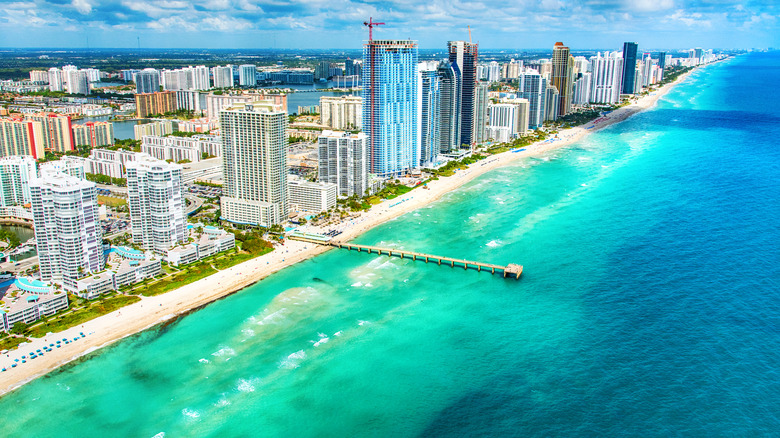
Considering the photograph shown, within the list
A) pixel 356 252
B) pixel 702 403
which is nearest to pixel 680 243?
pixel 702 403

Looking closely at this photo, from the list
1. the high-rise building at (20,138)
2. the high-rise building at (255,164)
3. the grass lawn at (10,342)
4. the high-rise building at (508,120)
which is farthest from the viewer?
the high-rise building at (508,120)

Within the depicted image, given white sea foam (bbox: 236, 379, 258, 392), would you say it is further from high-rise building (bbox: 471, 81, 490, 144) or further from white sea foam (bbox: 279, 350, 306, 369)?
high-rise building (bbox: 471, 81, 490, 144)

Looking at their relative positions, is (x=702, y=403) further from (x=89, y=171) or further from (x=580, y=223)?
(x=89, y=171)

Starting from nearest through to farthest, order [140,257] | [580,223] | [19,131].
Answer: [140,257] < [580,223] < [19,131]

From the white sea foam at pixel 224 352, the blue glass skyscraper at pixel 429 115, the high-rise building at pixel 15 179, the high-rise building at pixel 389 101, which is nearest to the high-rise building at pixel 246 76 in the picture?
the blue glass skyscraper at pixel 429 115

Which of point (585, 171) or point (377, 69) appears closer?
point (377, 69)

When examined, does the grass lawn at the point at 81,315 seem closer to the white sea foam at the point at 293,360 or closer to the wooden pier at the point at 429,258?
the white sea foam at the point at 293,360

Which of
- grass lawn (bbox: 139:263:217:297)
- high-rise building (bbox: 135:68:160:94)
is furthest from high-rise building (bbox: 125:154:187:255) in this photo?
high-rise building (bbox: 135:68:160:94)
